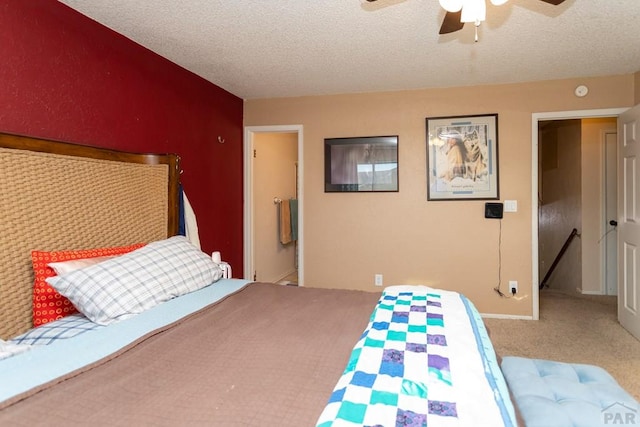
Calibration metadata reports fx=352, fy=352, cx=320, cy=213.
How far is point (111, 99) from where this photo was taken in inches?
88.6

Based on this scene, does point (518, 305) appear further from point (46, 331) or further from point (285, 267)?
point (46, 331)

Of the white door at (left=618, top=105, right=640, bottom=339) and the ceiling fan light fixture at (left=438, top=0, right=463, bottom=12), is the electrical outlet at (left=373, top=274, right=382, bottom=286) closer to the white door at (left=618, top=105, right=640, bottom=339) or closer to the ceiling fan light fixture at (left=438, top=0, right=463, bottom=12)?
the white door at (left=618, top=105, right=640, bottom=339)

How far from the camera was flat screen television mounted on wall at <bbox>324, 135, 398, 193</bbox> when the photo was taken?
3664mm

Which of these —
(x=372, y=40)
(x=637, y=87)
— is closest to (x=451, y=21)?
(x=372, y=40)

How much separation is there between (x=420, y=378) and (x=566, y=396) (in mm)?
669

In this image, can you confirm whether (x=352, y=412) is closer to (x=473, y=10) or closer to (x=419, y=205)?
(x=473, y=10)

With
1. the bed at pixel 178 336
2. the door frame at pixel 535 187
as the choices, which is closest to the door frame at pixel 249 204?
the bed at pixel 178 336

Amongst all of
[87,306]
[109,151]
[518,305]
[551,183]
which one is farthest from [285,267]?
[551,183]

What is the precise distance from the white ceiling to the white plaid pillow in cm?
141

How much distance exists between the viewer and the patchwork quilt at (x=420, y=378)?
769 mm

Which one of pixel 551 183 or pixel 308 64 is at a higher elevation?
pixel 308 64

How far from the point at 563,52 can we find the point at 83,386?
11.2 feet

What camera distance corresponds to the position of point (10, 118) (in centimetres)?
169

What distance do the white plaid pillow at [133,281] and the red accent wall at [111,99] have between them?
2.76ft
